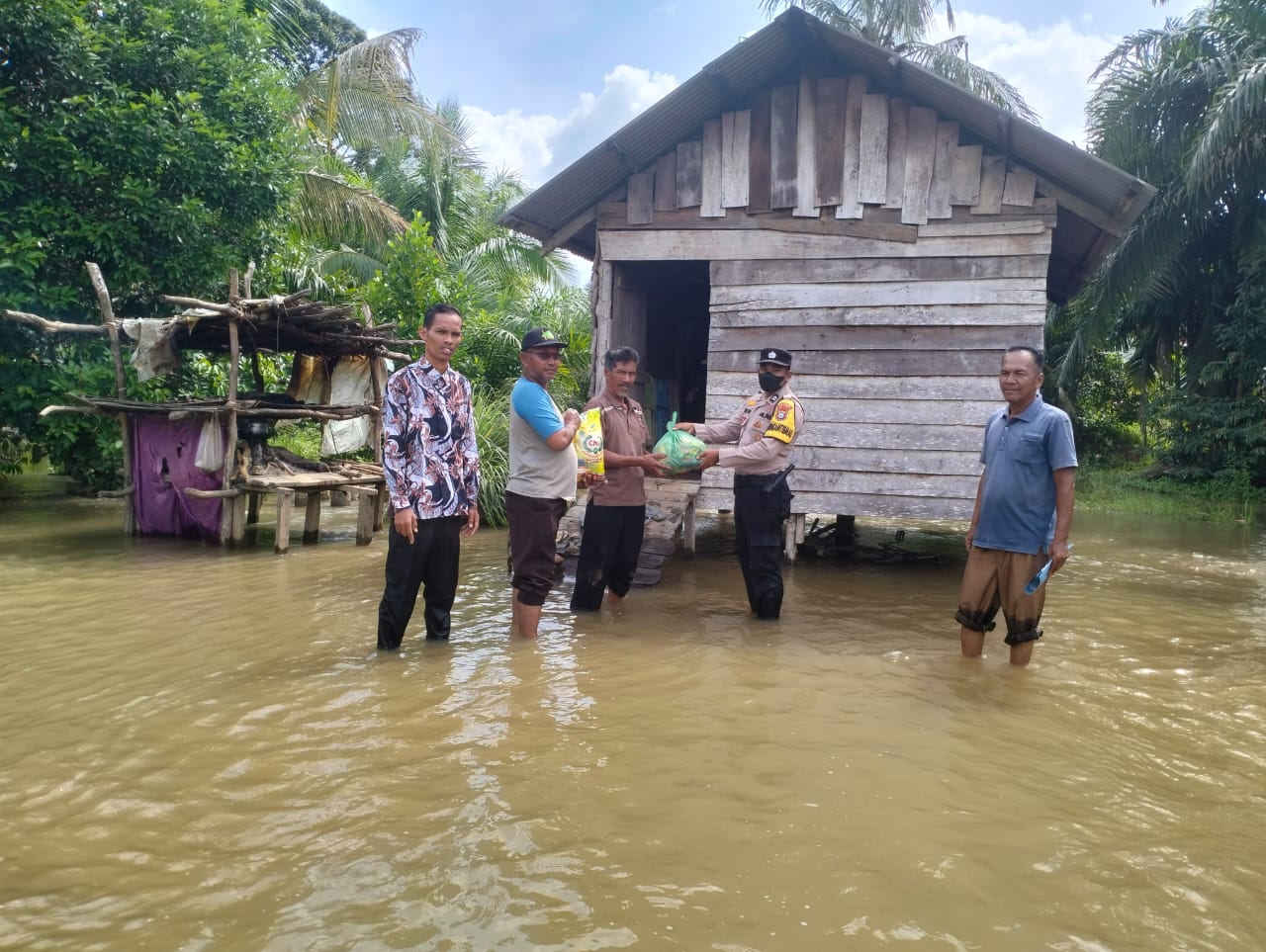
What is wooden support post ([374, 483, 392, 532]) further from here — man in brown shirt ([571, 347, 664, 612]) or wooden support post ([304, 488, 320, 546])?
man in brown shirt ([571, 347, 664, 612])

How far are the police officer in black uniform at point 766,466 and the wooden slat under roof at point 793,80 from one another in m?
3.23

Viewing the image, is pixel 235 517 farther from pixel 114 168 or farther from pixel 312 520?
pixel 114 168

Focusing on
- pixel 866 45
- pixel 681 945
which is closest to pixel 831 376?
pixel 866 45

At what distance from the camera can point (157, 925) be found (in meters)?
2.26

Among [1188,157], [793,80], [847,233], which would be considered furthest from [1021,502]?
[1188,157]

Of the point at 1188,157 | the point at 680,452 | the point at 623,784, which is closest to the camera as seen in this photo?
the point at 623,784

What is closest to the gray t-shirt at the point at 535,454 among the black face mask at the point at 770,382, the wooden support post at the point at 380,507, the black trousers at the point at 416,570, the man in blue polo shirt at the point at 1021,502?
the black trousers at the point at 416,570

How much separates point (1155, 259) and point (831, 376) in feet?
38.6

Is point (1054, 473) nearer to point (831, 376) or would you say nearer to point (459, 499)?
point (459, 499)

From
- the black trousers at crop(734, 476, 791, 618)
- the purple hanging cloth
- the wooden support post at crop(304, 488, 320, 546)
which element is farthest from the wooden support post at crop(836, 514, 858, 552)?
the purple hanging cloth

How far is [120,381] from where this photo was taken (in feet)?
29.7

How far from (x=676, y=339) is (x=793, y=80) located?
4.26 metres

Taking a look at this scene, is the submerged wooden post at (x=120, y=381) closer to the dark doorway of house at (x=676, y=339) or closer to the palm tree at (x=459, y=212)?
the dark doorway of house at (x=676, y=339)

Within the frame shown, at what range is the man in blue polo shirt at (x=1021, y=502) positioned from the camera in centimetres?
441
